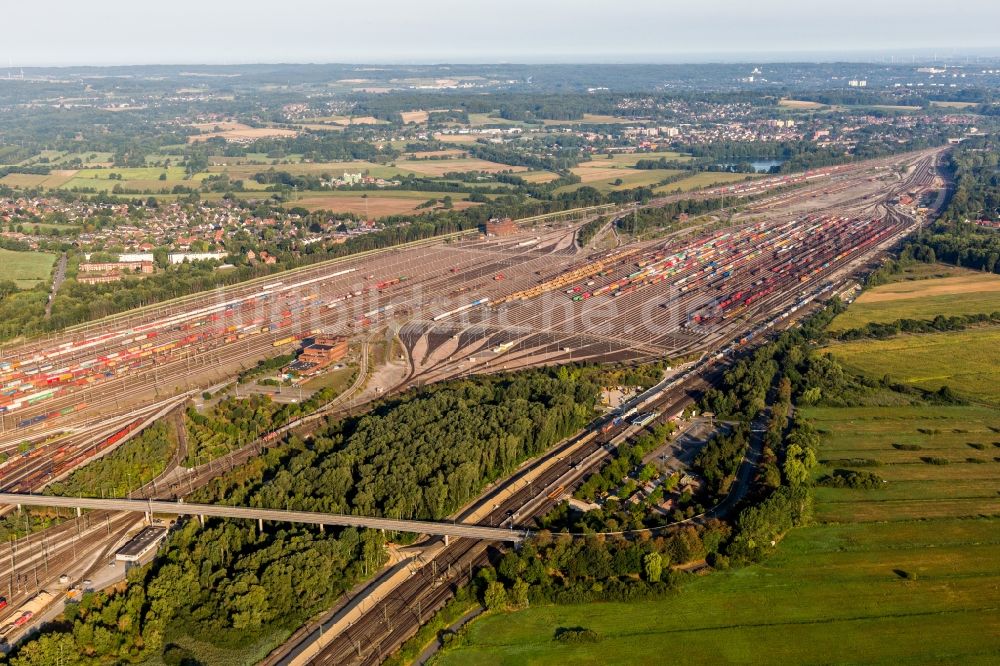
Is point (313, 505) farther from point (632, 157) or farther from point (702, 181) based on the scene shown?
point (632, 157)

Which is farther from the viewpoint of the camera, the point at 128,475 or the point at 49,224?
the point at 49,224

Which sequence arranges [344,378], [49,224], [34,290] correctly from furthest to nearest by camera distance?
[49,224], [34,290], [344,378]

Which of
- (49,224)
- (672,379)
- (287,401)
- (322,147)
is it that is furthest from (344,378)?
(322,147)

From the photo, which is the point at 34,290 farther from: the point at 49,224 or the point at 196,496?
the point at 196,496

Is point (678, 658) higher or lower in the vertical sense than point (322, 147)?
lower

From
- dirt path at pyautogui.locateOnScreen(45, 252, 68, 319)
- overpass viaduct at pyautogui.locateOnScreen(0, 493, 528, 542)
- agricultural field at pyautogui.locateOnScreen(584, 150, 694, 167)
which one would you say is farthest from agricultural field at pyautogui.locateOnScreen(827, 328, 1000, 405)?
agricultural field at pyautogui.locateOnScreen(584, 150, 694, 167)

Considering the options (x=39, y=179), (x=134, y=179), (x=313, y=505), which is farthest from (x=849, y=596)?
(x=39, y=179)

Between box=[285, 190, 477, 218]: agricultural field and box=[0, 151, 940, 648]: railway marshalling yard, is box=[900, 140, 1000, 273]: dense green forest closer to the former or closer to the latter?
box=[0, 151, 940, 648]: railway marshalling yard
